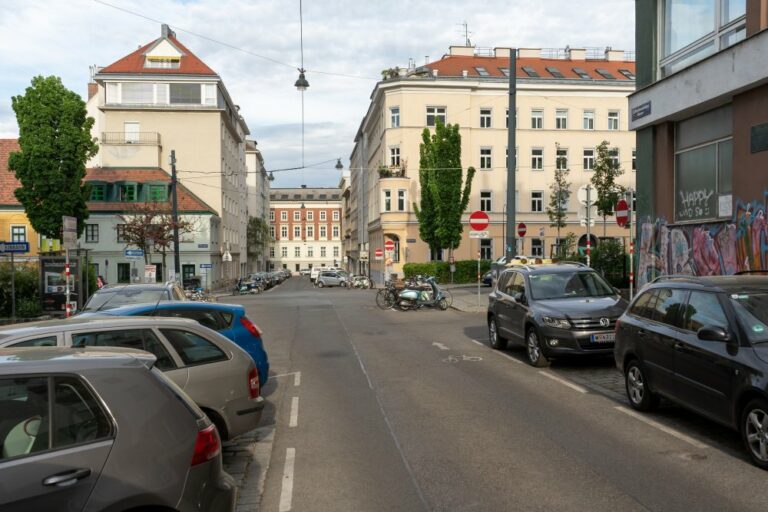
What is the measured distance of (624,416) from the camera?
311 inches

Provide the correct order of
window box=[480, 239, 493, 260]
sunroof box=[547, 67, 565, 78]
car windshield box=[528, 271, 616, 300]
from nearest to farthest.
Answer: car windshield box=[528, 271, 616, 300] < window box=[480, 239, 493, 260] < sunroof box=[547, 67, 565, 78]

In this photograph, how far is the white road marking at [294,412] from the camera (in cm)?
799

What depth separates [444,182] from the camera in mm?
47969

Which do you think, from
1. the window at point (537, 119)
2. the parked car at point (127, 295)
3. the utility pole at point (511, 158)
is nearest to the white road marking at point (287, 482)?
the parked car at point (127, 295)

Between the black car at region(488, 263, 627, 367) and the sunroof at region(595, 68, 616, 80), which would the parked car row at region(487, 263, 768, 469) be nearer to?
the black car at region(488, 263, 627, 367)

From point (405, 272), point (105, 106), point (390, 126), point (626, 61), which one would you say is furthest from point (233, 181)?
point (626, 61)

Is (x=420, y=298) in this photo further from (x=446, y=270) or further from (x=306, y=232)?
(x=306, y=232)

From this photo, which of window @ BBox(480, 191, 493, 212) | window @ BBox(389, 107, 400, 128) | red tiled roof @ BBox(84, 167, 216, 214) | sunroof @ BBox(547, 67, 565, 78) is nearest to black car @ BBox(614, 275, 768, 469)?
window @ BBox(480, 191, 493, 212)

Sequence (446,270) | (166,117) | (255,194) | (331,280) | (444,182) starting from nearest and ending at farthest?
(444,182) < (446,270) < (331,280) < (166,117) < (255,194)

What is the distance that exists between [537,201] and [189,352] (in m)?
51.9

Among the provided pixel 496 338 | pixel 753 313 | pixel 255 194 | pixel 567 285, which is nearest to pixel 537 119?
pixel 496 338

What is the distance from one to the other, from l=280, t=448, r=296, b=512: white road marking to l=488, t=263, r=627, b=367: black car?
5.71m

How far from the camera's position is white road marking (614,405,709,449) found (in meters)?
6.66

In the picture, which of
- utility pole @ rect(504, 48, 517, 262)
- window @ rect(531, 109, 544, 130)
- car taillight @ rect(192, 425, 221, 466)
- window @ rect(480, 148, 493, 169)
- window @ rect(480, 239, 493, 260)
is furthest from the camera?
window @ rect(531, 109, 544, 130)
